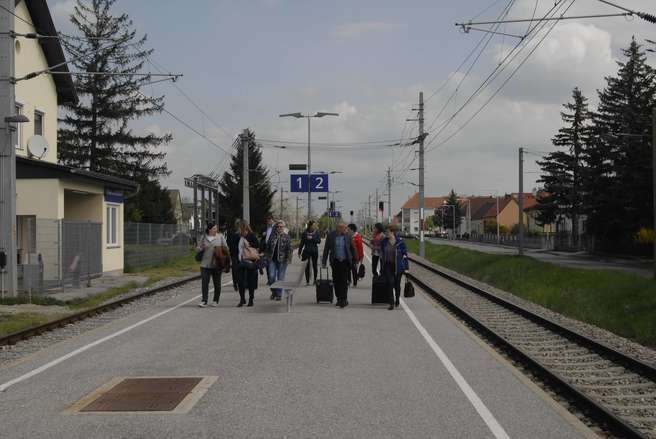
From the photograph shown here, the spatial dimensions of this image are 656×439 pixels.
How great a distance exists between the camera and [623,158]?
58.3 m

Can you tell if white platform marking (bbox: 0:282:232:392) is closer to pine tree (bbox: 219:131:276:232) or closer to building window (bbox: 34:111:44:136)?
building window (bbox: 34:111:44:136)

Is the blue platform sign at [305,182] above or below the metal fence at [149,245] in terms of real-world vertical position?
above

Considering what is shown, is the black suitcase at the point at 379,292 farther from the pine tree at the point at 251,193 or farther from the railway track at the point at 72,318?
the pine tree at the point at 251,193

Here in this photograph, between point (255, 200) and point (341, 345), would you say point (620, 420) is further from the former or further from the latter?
point (255, 200)

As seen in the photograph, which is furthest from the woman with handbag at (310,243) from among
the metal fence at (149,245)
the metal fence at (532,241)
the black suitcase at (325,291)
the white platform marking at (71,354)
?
the metal fence at (532,241)

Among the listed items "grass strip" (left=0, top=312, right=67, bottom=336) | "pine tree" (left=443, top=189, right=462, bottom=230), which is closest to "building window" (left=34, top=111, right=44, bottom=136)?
"grass strip" (left=0, top=312, right=67, bottom=336)

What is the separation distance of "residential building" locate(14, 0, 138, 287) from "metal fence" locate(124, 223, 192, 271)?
1.72 meters

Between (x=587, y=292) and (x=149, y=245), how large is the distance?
67.0ft

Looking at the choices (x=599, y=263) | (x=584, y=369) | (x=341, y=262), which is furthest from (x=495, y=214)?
(x=584, y=369)

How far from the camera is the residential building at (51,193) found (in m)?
21.6

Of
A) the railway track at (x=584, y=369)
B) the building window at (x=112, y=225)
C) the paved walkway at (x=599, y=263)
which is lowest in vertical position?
the paved walkway at (x=599, y=263)

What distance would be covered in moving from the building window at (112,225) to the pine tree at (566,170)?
5314cm

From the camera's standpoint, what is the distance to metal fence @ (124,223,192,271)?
33.1 meters

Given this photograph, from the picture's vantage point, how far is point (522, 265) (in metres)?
30.9
